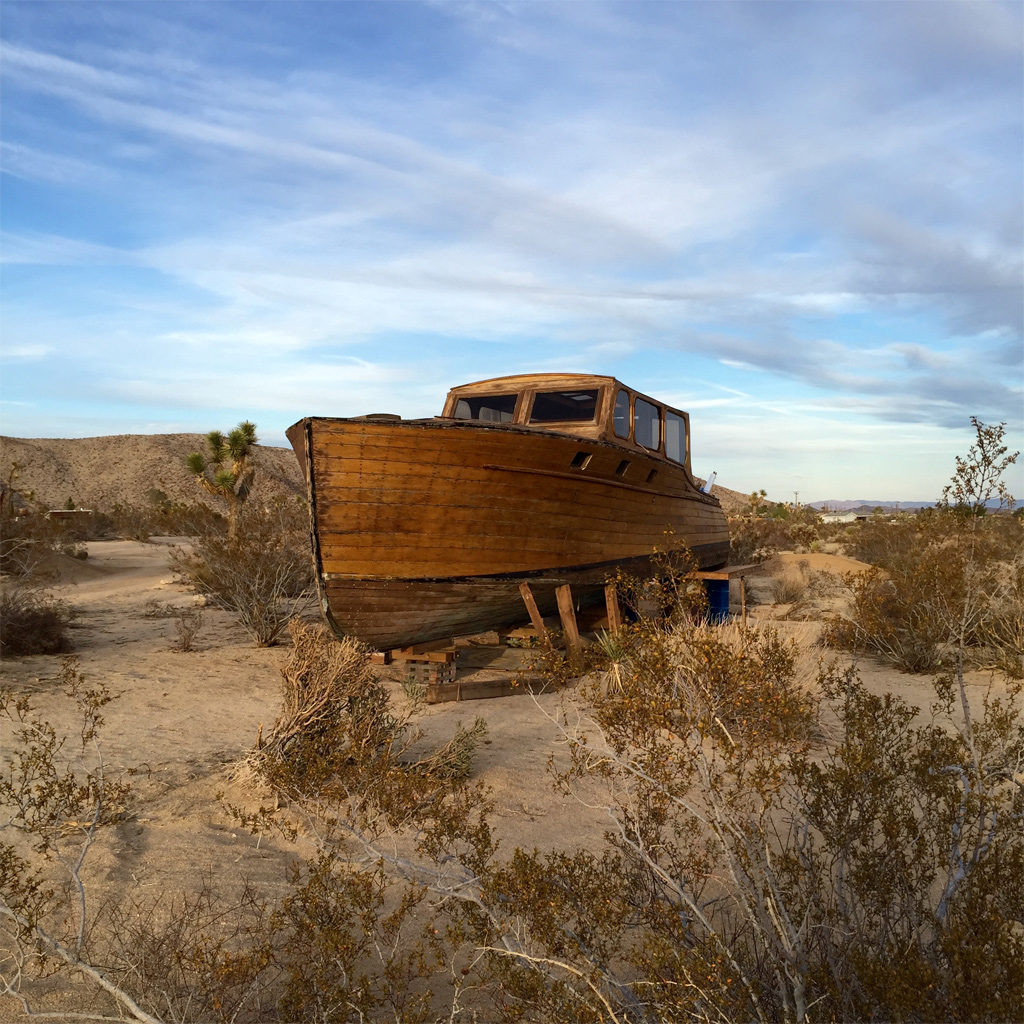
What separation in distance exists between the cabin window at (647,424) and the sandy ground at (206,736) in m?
3.45

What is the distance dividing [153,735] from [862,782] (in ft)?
20.0

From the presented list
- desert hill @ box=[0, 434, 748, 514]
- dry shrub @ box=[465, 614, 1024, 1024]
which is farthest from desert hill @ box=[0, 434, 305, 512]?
dry shrub @ box=[465, 614, 1024, 1024]

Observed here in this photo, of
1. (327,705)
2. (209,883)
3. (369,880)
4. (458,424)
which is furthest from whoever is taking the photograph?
(458,424)

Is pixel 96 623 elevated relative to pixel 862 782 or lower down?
lower down

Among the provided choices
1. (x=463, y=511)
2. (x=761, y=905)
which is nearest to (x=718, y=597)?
(x=463, y=511)

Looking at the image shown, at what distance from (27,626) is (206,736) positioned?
4.69 metres

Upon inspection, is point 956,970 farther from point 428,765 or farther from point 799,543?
point 799,543

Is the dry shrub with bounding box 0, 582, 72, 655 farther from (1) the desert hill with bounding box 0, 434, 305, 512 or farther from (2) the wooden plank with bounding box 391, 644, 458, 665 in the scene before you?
(1) the desert hill with bounding box 0, 434, 305, 512

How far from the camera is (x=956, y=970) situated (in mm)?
2234

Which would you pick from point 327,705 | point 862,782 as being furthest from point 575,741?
point 327,705

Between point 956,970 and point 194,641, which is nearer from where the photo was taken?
point 956,970

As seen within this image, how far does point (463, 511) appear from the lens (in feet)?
27.4

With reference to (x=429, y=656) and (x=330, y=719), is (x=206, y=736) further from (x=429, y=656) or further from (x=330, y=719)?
(x=429, y=656)

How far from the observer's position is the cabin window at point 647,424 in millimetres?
10969
